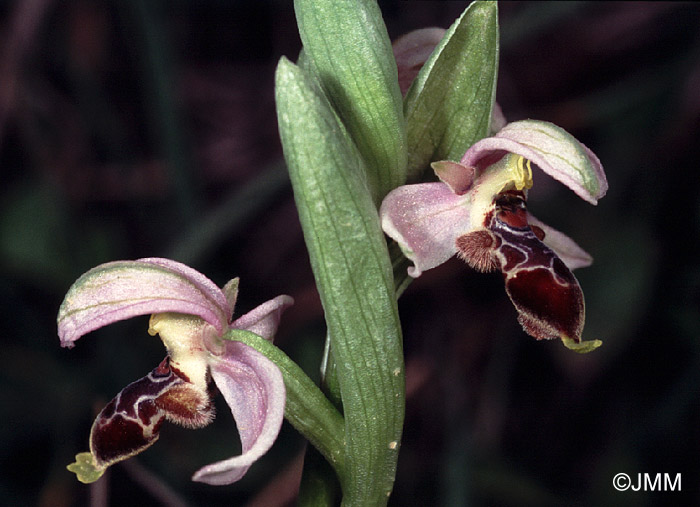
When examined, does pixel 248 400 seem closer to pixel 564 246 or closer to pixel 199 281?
pixel 199 281

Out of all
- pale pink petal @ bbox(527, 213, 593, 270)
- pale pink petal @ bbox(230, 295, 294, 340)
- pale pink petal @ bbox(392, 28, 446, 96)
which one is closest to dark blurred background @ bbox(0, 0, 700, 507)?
pale pink petal @ bbox(230, 295, 294, 340)

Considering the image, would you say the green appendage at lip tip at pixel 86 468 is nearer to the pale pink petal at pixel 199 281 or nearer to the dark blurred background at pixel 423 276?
the pale pink petal at pixel 199 281

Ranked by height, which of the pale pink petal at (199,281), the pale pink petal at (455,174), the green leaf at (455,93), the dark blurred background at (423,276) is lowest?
the dark blurred background at (423,276)

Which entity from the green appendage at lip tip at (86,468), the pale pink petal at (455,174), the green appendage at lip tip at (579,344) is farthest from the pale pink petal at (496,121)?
the green appendage at lip tip at (86,468)

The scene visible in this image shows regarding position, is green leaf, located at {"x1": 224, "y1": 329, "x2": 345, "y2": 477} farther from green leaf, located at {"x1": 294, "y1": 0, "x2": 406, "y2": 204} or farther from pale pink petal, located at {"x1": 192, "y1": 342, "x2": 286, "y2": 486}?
green leaf, located at {"x1": 294, "y1": 0, "x2": 406, "y2": 204}

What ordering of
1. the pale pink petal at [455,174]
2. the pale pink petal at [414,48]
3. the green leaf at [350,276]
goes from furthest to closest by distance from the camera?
the pale pink petal at [414,48] < the pale pink petal at [455,174] < the green leaf at [350,276]

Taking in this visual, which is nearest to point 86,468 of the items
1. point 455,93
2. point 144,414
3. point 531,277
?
point 144,414

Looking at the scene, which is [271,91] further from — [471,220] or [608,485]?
[471,220]
